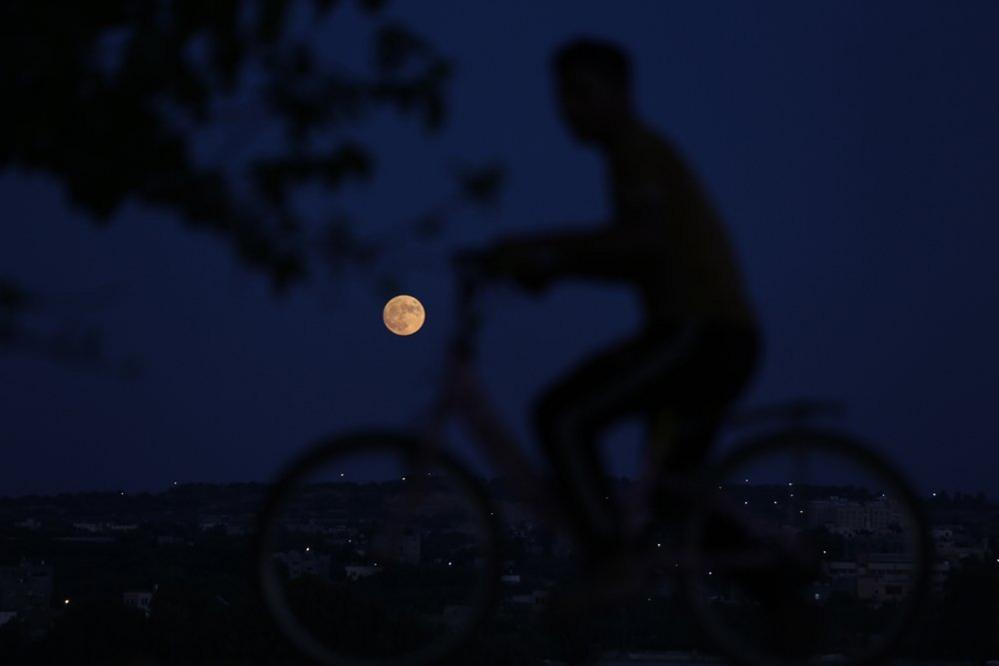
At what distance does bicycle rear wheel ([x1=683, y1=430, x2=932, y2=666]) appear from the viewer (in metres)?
5.57

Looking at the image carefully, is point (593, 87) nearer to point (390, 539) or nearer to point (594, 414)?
point (594, 414)

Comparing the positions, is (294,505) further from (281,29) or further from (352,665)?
(281,29)

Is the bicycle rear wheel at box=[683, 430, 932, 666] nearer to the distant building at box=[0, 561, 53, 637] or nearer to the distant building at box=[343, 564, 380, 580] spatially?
the distant building at box=[343, 564, 380, 580]

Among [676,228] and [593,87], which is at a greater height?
[593,87]

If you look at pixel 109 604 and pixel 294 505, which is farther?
pixel 109 604

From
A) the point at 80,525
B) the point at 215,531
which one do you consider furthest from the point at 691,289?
the point at 80,525

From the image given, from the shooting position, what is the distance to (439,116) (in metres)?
8.60

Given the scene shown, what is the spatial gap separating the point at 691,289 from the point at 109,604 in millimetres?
32497

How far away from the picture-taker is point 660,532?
5.54m

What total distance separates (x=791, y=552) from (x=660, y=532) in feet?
1.50

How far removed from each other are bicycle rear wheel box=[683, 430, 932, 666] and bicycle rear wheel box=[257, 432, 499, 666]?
0.76 m

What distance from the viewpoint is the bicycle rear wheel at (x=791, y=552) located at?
5566mm

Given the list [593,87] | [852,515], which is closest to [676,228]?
[593,87]

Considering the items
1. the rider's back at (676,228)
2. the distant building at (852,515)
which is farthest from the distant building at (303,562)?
the distant building at (852,515)
